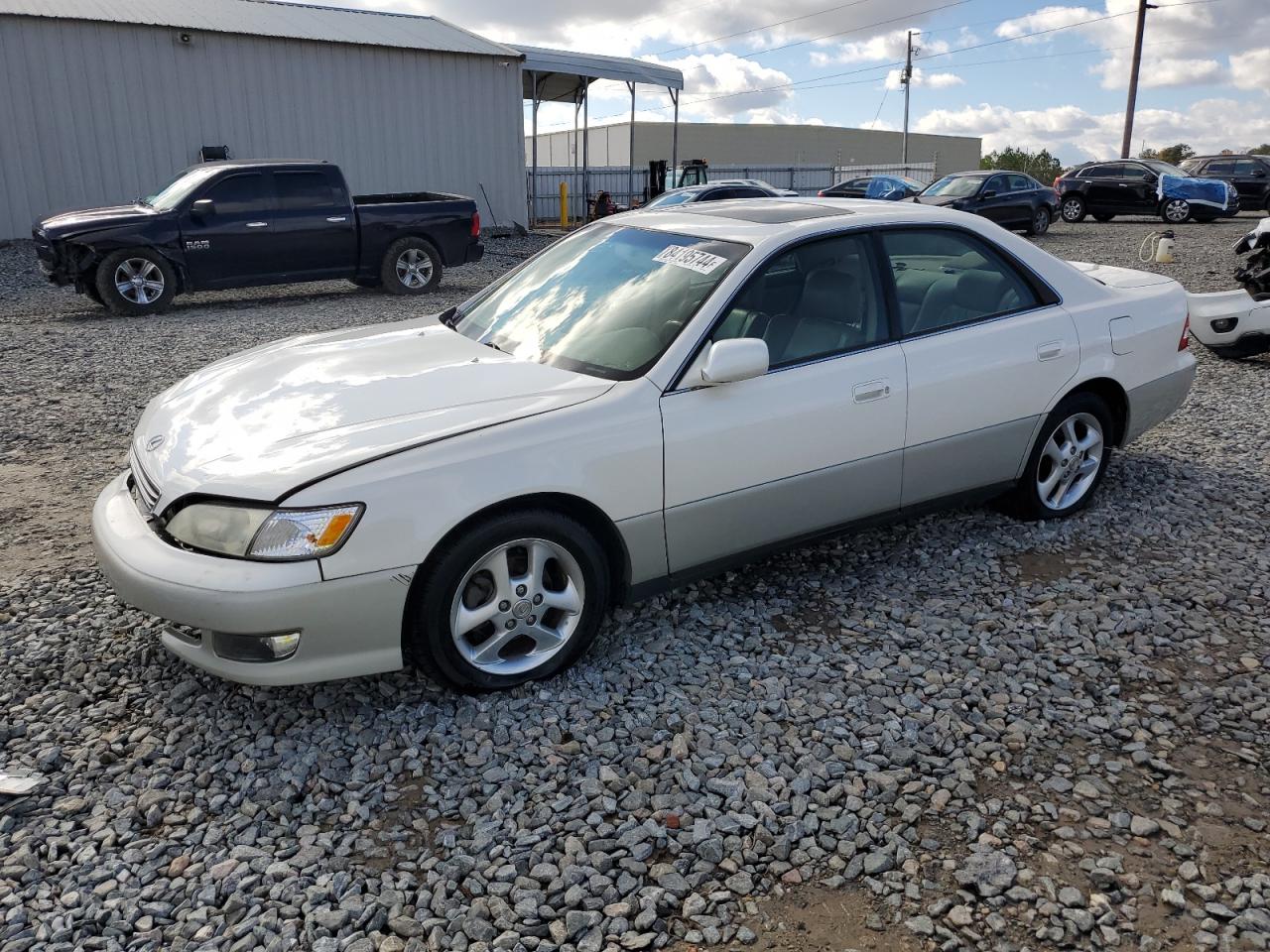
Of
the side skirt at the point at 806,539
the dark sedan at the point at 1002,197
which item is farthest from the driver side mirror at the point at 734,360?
the dark sedan at the point at 1002,197

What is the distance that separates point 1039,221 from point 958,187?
2.15m

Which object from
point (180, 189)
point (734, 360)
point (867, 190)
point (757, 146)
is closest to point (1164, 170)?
point (867, 190)

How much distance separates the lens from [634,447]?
11.0 feet

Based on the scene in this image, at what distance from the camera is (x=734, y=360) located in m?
3.39

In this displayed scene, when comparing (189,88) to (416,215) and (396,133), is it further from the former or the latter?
(416,215)

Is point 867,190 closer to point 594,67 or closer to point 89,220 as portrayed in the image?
point 594,67

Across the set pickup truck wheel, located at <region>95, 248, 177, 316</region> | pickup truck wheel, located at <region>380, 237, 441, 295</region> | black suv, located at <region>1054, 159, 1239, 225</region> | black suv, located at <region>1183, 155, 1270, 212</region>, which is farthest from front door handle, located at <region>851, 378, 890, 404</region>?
black suv, located at <region>1183, 155, 1270, 212</region>

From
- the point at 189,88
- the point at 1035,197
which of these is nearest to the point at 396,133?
the point at 189,88

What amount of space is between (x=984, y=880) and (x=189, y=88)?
19.6 m

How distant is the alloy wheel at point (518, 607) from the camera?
323 cm

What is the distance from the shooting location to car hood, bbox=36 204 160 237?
432 inches

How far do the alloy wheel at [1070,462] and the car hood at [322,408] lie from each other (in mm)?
2464

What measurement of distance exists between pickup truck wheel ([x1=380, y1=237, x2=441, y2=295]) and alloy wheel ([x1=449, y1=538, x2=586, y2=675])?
10.7 meters

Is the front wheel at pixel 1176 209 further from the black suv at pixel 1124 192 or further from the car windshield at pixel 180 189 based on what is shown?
the car windshield at pixel 180 189
